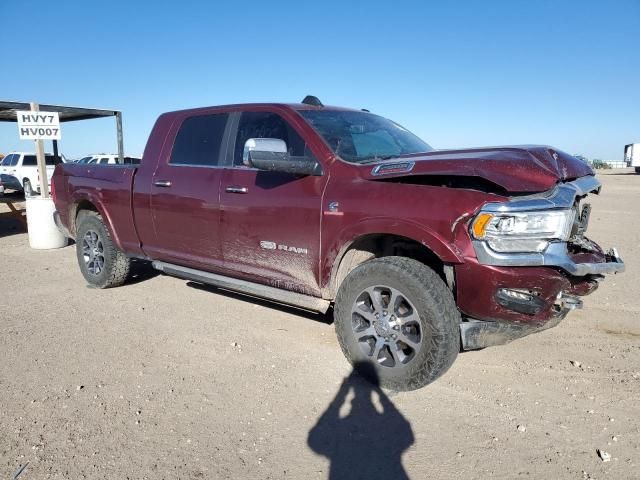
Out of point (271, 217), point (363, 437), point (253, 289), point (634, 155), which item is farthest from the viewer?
point (634, 155)

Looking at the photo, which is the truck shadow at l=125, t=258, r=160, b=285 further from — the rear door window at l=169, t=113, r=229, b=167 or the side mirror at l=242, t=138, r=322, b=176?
the side mirror at l=242, t=138, r=322, b=176

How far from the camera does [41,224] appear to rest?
8.62 meters

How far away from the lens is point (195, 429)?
2.90m

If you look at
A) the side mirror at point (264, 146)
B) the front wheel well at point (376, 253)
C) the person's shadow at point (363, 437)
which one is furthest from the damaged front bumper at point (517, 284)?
the side mirror at point (264, 146)

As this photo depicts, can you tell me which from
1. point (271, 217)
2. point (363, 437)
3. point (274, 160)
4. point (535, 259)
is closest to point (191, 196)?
point (271, 217)

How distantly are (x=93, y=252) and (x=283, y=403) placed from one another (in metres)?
3.78

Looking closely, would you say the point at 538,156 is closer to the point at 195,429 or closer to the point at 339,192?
the point at 339,192

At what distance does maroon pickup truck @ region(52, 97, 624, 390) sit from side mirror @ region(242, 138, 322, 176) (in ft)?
0.04

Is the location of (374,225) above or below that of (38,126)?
below

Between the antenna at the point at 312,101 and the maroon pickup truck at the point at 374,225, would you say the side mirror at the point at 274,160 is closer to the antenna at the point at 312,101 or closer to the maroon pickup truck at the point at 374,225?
the maroon pickup truck at the point at 374,225

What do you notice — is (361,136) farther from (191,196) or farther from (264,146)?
(191,196)

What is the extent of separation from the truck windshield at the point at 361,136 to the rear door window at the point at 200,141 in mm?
927

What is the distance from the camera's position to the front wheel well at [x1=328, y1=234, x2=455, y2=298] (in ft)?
11.6

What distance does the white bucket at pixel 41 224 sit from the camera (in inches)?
336
